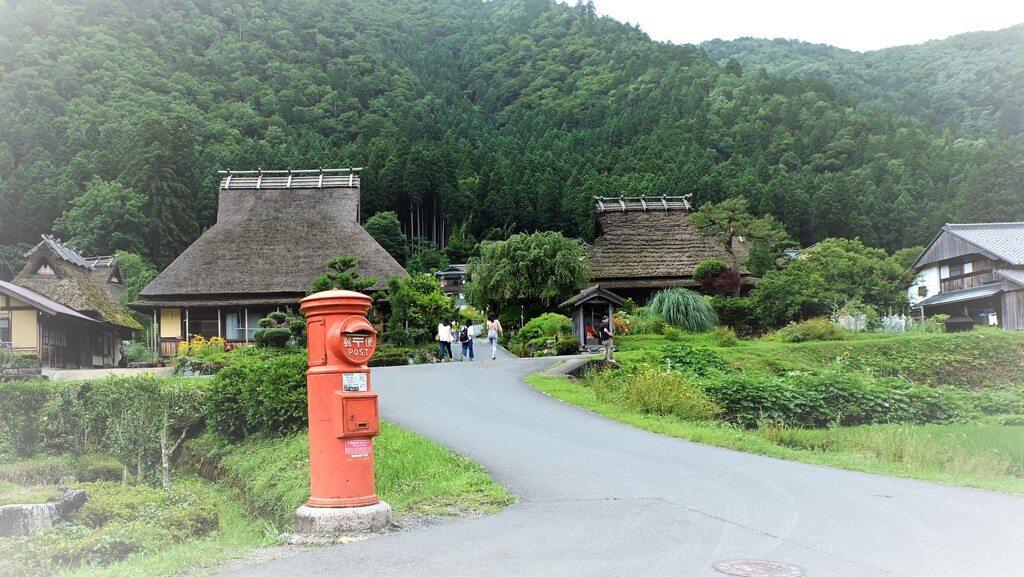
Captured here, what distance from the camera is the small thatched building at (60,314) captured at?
31188 millimetres

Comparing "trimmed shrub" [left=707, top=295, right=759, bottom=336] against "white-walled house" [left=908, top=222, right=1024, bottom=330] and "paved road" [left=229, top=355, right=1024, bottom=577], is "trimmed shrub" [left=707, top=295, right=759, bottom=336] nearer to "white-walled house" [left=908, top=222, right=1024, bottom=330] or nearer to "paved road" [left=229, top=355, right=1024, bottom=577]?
"white-walled house" [left=908, top=222, right=1024, bottom=330]

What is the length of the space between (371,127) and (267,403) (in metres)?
76.0

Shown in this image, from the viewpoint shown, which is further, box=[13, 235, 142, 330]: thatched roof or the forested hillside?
the forested hillside

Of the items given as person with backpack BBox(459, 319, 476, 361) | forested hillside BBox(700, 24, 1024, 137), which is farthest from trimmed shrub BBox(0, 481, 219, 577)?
forested hillside BBox(700, 24, 1024, 137)

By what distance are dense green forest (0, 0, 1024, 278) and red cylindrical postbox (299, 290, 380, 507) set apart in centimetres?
5665

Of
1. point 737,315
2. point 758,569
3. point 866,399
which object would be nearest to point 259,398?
point 758,569

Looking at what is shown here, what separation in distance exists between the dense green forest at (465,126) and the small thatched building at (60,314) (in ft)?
68.5

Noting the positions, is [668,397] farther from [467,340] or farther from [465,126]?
[465,126]

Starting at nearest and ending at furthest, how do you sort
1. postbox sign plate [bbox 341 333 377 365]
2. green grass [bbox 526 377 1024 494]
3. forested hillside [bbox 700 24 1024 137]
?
postbox sign plate [bbox 341 333 377 365] < green grass [bbox 526 377 1024 494] < forested hillside [bbox 700 24 1024 137]

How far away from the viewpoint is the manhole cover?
196 inches

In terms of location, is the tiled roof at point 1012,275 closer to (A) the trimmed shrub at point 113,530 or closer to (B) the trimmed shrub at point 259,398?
(B) the trimmed shrub at point 259,398

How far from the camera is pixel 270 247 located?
36.8m

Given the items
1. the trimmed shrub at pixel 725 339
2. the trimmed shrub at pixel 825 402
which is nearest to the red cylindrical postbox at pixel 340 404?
the trimmed shrub at pixel 825 402

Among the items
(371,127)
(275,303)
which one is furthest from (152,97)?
(275,303)
